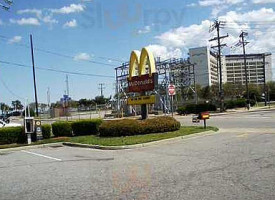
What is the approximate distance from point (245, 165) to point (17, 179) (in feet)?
18.6

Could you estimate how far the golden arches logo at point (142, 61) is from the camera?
25.8 m

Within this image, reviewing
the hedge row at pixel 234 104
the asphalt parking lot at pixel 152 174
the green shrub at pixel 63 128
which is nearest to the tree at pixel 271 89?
the hedge row at pixel 234 104

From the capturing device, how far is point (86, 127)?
78.3ft

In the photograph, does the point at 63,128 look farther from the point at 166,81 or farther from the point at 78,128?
the point at 166,81

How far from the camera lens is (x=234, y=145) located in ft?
48.5

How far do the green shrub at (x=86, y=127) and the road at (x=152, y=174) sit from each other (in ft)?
27.9

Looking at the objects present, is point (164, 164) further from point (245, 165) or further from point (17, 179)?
point (17, 179)

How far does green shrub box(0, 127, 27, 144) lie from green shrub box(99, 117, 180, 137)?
4.23 metres

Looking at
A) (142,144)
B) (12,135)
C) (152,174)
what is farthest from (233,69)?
(152,174)

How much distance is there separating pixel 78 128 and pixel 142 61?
661 centimetres

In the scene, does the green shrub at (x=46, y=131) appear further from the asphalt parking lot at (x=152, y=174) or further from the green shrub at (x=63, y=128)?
the asphalt parking lot at (x=152, y=174)

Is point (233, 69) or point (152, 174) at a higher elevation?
point (233, 69)

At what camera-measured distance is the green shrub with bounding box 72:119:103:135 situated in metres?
23.9

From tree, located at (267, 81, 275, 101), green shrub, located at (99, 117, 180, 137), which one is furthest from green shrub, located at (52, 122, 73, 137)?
tree, located at (267, 81, 275, 101)
